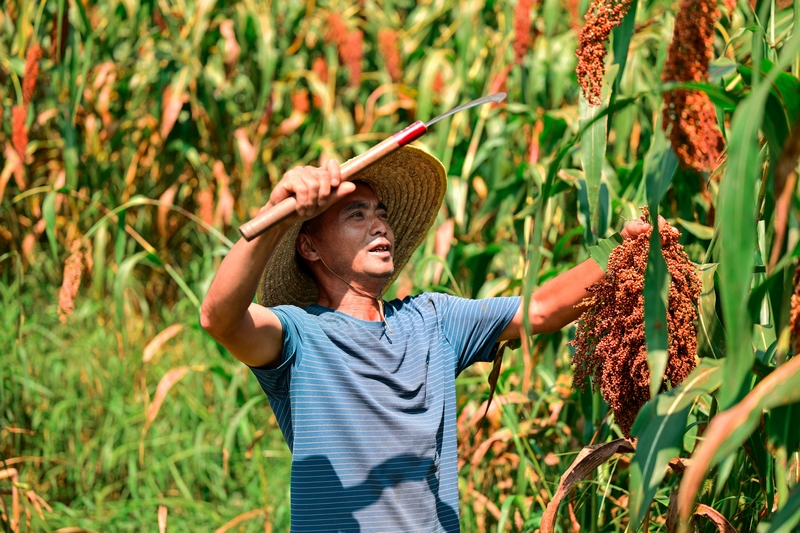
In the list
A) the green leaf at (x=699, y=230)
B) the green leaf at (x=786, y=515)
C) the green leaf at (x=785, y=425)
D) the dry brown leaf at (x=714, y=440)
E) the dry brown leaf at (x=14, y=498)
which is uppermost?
the green leaf at (x=699, y=230)

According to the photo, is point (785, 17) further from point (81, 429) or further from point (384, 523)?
point (81, 429)

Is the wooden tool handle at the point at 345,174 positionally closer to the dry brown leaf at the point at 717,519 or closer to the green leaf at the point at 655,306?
the green leaf at the point at 655,306

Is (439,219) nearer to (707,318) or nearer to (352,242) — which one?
(352,242)

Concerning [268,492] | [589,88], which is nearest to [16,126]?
[268,492]

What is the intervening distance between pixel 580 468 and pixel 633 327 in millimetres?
258

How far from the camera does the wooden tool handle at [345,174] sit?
1.26 metres

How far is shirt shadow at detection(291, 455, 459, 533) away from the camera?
1536 millimetres

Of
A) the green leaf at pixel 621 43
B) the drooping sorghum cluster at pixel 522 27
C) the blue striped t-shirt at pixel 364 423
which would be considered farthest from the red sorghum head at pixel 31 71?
the green leaf at pixel 621 43

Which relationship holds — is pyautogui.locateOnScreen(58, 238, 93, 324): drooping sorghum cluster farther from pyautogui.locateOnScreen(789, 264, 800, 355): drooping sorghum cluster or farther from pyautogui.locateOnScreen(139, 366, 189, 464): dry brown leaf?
pyautogui.locateOnScreen(789, 264, 800, 355): drooping sorghum cluster

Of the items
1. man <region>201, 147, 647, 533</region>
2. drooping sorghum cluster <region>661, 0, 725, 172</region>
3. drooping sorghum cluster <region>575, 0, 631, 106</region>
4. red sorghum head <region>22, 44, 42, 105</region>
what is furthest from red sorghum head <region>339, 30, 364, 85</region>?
drooping sorghum cluster <region>661, 0, 725, 172</region>

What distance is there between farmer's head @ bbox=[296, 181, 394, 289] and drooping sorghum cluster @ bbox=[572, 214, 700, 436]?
0.51 metres

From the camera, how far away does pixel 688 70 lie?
47.6 inches

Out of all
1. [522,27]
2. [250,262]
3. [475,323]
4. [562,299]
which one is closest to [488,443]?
[475,323]

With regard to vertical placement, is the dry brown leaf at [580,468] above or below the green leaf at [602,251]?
below
